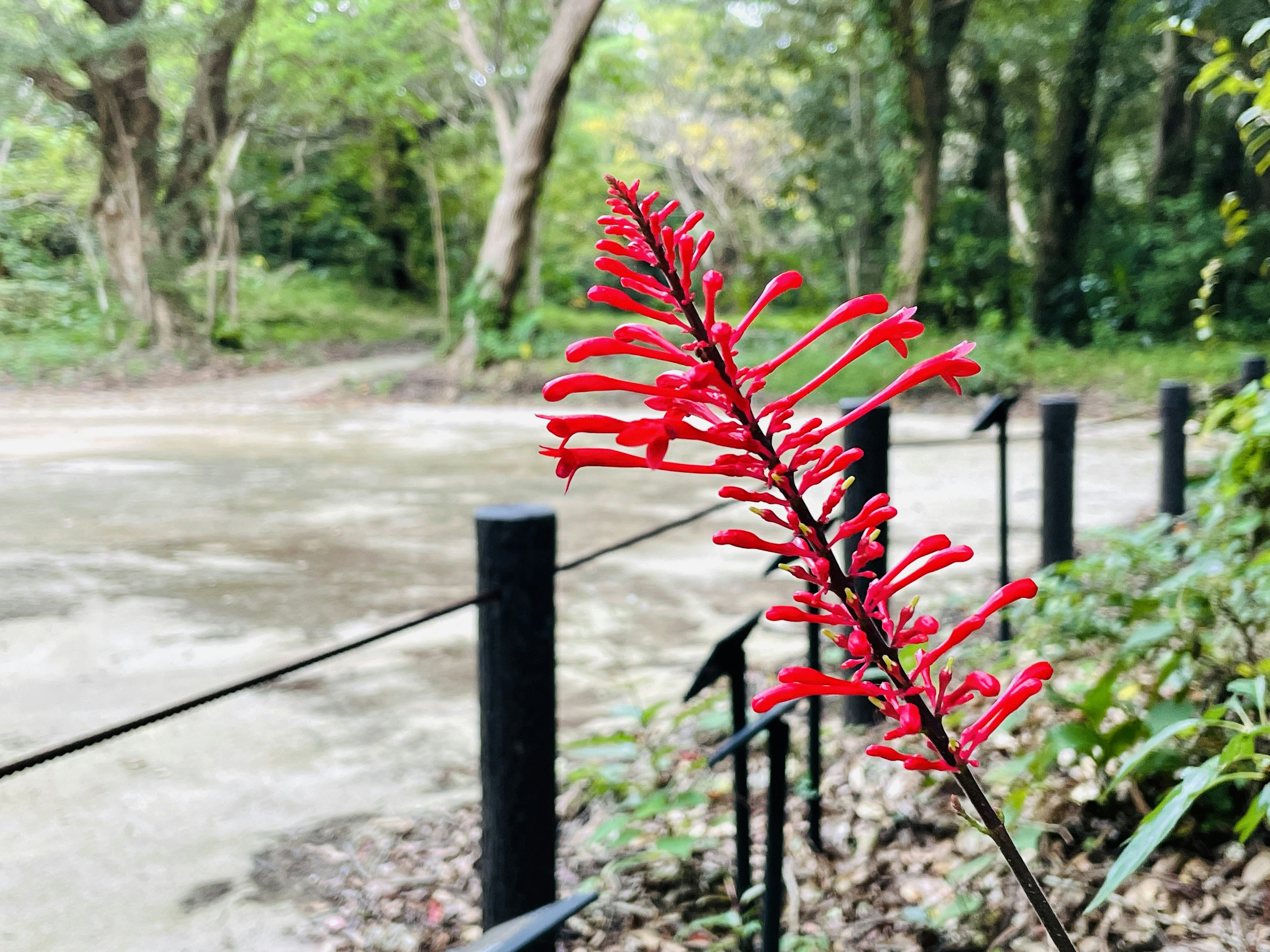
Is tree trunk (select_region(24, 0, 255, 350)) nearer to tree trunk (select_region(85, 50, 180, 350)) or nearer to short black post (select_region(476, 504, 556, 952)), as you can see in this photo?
tree trunk (select_region(85, 50, 180, 350))

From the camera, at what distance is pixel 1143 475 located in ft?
22.2

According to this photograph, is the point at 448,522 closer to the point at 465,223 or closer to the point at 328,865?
the point at 328,865

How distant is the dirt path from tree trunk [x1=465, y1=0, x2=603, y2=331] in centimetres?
535

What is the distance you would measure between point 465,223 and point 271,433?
16529mm

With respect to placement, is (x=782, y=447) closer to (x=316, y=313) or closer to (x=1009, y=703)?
(x=1009, y=703)

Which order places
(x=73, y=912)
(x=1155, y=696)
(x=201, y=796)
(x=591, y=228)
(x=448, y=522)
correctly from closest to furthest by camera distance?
(x=1155, y=696), (x=73, y=912), (x=201, y=796), (x=448, y=522), (x=591, y=228)

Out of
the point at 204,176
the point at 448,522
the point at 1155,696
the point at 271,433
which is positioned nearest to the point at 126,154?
the point at 204,176

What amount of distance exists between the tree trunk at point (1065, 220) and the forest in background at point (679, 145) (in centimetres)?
4

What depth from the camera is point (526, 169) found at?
522 inches

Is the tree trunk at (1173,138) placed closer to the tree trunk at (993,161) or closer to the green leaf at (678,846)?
the tree trunk at (993,161)

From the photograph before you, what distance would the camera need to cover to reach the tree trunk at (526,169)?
40.8 ft

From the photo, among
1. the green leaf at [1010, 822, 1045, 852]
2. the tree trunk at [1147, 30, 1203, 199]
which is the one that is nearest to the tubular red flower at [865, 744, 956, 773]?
the green leaf at [1010, 822, 1045, 852]

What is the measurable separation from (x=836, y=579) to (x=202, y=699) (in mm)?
840

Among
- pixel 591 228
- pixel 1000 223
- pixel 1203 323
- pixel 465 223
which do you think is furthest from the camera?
pixel 465 223
